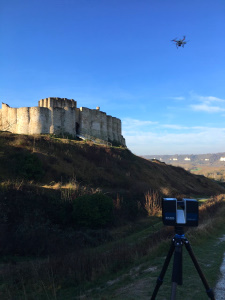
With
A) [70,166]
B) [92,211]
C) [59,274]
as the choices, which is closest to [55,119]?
[70,166]

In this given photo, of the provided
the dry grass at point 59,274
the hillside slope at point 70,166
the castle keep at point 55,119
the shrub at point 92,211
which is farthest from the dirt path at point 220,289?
the castle keep at point 55,119

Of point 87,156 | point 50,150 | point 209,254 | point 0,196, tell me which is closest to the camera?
point 209,254

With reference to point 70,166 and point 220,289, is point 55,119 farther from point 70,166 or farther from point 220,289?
point 220,289

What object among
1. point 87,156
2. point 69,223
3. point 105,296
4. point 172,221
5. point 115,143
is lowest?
point 69,223

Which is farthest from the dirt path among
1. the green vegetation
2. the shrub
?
the shrub

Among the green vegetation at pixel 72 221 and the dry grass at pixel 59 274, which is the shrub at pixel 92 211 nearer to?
the green vegetation at pixel 72 221

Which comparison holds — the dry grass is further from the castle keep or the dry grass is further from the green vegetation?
the castle keep

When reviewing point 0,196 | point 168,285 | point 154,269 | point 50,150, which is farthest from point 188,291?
point 50,150

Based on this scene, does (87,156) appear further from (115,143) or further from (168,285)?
(168,285)
